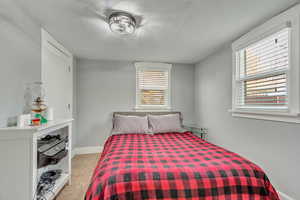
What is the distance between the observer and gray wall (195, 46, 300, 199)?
1.60 m

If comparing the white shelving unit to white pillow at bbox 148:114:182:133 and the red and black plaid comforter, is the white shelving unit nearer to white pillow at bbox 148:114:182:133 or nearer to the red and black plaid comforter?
the red and black plaid comforter

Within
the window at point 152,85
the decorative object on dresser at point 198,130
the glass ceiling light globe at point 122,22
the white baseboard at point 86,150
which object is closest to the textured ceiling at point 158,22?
the glass ceiling light globe at point 122,22

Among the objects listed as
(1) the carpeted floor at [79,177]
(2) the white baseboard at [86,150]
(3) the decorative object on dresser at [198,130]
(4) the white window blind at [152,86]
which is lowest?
(1) the carpeted floor at [79,177]

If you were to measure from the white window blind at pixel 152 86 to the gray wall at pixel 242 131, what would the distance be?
2.67 feet

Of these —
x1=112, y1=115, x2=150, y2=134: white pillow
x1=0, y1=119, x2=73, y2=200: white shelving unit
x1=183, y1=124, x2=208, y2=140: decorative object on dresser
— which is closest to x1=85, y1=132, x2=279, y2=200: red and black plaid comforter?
x1=0, y1=119, x2=73, y2=200: white shelving unit

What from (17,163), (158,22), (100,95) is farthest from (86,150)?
(158,22)

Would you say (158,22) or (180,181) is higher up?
(158,22)

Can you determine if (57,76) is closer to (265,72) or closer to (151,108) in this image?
(151,108)

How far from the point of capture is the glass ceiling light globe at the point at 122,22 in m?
1.66

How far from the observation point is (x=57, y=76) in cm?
257

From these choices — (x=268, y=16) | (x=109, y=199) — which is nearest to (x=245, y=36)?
(x=268, y=16)

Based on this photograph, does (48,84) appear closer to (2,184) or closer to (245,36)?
(2,184)

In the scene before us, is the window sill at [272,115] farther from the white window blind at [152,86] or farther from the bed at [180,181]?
the white window blind at [152,86]

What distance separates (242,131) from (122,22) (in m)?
2.29
